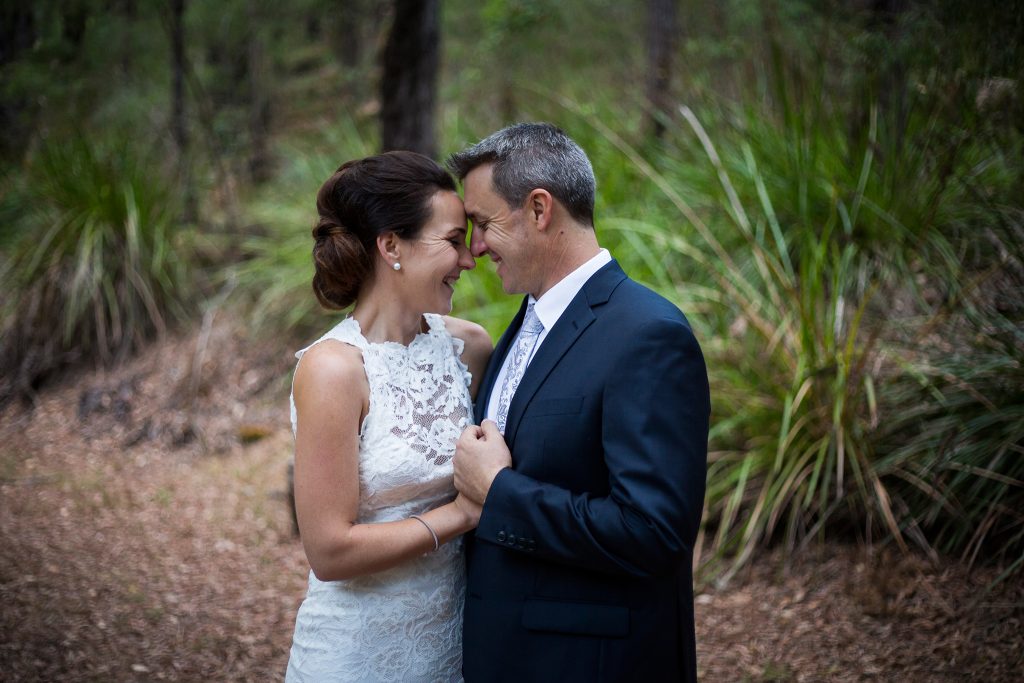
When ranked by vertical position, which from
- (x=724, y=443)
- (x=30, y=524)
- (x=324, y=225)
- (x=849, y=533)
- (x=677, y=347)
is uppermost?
(x=324, y=225)

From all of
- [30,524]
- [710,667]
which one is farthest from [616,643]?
[30,524]

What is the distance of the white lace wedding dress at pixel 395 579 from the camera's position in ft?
7.07

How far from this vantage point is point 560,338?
6.40ft

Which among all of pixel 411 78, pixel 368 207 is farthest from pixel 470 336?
pixel 411 78

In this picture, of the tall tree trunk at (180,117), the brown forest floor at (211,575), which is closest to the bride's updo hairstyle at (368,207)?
the brown forest floor at (211,575)

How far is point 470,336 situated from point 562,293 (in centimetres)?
61

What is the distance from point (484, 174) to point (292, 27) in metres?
11.0

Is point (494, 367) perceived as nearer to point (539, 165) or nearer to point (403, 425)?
point (403, 425)

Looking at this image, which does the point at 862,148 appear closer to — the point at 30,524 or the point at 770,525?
the point at 770,525

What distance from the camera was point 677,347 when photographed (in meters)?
1.77

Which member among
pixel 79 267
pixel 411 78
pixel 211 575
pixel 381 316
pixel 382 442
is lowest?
pixel 211 575

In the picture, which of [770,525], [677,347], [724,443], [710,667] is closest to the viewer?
[677,347]

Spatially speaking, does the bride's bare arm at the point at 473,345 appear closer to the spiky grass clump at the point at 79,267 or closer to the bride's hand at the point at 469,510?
the bride's hand at the point at 469,510

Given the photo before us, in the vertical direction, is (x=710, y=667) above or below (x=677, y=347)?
below
